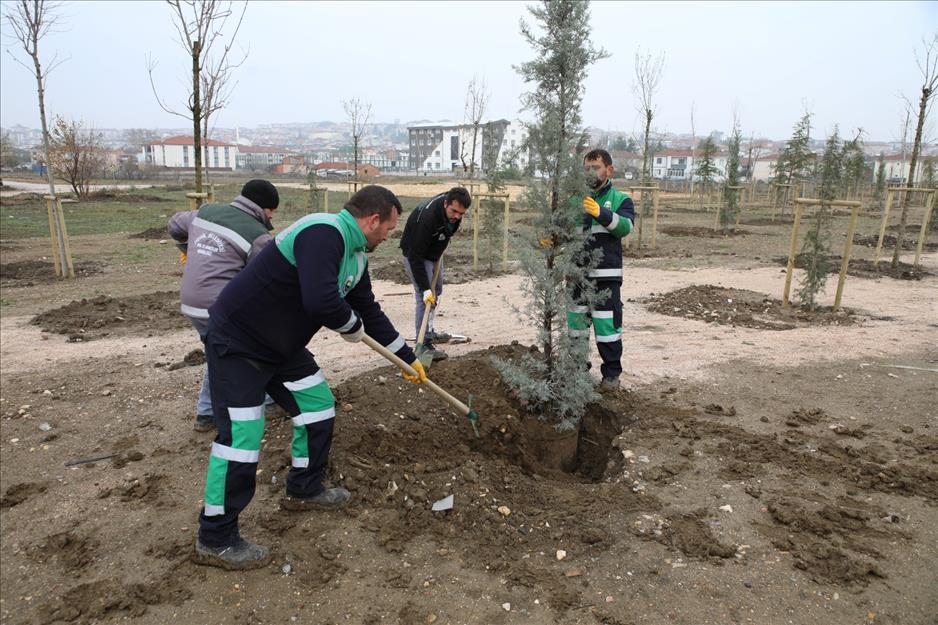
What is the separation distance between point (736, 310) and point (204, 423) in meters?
7.39

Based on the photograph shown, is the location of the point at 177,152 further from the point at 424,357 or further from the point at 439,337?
the point at 424,357

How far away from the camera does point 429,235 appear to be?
593 cm

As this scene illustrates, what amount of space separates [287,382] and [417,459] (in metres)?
1.16

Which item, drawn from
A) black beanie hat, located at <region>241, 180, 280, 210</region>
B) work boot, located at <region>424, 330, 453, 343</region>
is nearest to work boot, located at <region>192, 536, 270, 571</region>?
black beanie hat, located at <region>241, 180, 280, 210</region>

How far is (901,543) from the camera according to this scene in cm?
332

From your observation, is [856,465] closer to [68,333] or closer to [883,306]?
[883,306]

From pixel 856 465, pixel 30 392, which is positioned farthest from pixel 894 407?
pixel 30 392

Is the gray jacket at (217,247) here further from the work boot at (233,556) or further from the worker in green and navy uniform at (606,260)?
the worker in green and navy uniform at (606,260)

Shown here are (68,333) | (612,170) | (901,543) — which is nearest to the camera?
(901,543)

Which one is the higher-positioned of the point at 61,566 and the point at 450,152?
the point at 450,152

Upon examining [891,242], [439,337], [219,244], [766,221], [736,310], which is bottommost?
[439,337]

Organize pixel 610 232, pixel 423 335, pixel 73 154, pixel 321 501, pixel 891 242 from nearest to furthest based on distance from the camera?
pixel 321 501, pixel 610 232, pixel 423 335, pixel 891 242, pixel 73 154

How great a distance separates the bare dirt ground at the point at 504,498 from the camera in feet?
9.72

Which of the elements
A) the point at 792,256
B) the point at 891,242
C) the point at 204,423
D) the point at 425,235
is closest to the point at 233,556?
the point at 204,423
